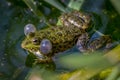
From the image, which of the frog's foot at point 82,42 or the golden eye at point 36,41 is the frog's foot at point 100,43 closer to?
the frog's foot at point 82,42

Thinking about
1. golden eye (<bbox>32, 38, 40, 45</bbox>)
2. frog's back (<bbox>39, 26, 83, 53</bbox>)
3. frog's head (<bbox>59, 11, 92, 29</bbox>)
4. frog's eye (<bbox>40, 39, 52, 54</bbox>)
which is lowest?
frog's eye (<bbox>40, 39, 52, 54</bbox>)

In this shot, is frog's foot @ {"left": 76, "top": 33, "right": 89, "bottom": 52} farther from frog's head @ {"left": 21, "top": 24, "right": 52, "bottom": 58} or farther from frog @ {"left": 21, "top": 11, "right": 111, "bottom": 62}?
frog's head @ {"left": 21, "top": 24, "right": 52, "bottom": 58}

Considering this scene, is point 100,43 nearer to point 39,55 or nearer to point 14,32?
point 39,55

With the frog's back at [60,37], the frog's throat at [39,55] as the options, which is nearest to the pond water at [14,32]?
the frog's throat at [39,55]

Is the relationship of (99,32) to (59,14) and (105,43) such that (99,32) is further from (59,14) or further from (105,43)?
(59,14)

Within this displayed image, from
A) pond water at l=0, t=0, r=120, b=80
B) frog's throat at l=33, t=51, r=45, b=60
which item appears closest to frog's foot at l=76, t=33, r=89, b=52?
pond water at l=0, t=0, r=120, b=80

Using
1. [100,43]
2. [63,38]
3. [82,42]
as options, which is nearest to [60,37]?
[63,38]

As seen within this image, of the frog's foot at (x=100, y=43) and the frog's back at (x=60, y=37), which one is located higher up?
the frog's back at (x=60, y=37)
